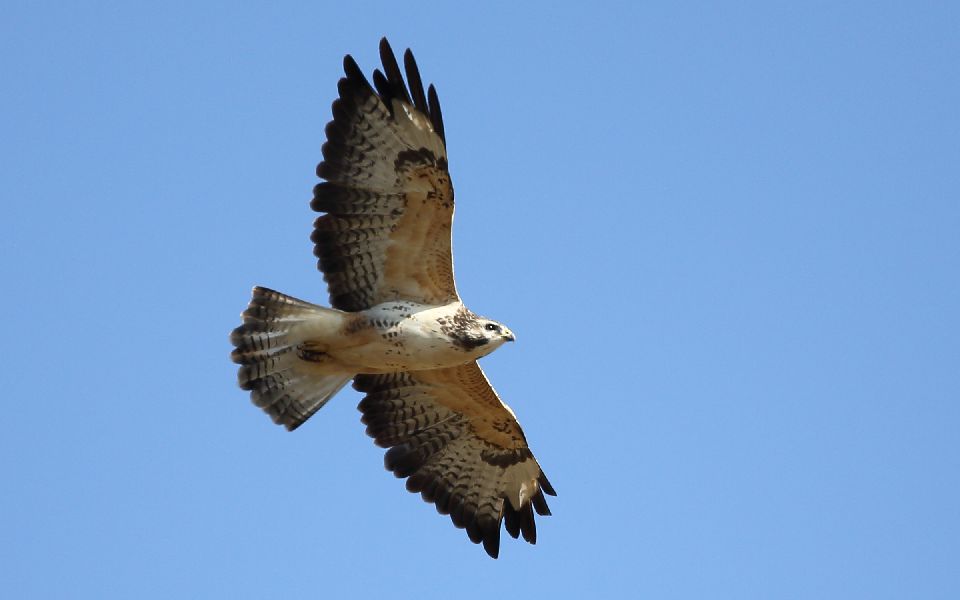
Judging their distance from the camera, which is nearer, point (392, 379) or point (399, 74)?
point (399, 74)

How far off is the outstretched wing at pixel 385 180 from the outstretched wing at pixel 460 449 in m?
1.47

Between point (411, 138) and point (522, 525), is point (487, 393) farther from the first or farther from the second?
point (411, 138)

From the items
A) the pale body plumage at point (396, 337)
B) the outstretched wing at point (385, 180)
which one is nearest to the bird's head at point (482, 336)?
the pale body plumage at point (396, 337)

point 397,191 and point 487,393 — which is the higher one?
point 397,191

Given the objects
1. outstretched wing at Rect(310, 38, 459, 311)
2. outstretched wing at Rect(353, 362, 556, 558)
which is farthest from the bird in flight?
outstretched wing at Rect(353, 362, 556, 558)

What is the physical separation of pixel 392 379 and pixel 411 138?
2.49 meters

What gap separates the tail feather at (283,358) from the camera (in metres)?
12.0

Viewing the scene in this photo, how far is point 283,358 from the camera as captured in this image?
39.8ft

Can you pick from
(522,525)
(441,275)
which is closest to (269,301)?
(441,275)

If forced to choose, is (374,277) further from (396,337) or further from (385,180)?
(385,180)

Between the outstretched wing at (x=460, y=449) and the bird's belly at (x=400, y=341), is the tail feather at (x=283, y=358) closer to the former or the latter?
the bird's belly at (x=400, y=341)

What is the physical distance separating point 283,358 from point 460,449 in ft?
7.33

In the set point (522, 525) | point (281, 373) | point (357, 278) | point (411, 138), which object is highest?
point (411, 138)

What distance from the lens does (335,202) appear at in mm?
11805
